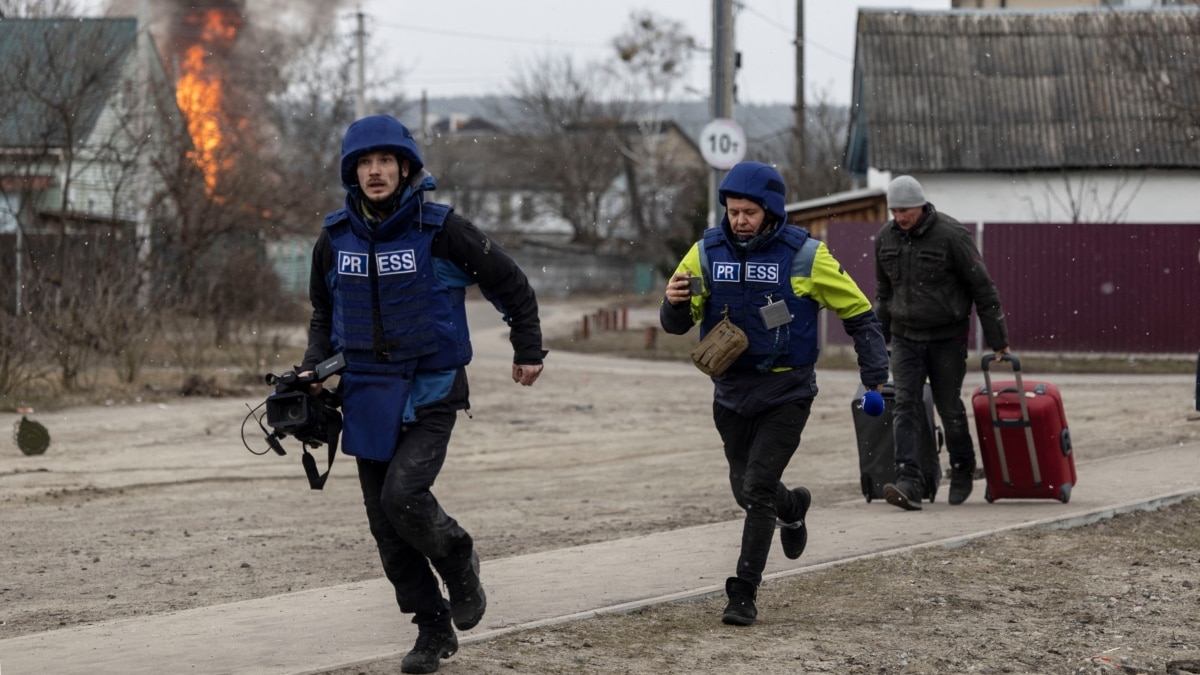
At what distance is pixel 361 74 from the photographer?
4750 cm

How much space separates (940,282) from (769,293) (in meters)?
3.20

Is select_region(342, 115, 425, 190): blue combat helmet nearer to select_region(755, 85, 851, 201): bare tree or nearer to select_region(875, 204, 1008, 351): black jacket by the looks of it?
select_region(875, 204, 1008, 351): black jacket

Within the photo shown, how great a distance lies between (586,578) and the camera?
7.41 metres

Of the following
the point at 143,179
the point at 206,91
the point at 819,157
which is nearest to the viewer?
the point at 143,179

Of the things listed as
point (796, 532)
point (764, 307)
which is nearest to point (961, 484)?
point (796, 532)

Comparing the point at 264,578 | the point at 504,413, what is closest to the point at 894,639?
the point at 264,578

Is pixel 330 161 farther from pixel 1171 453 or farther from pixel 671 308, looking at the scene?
pixel 671 308

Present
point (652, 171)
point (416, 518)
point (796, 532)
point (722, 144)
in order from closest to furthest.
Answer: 1. point (416, 518)
2. point (796, 532)
3. point (722, 144)
4. point (652, 171)

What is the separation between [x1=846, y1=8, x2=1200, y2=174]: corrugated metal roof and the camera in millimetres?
31344

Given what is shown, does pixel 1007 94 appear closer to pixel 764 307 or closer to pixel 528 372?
pixel 764 307

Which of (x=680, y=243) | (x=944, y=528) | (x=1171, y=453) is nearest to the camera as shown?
(x=944, y=528)

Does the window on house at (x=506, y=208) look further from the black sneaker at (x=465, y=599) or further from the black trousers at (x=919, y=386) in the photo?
the black sneaker at (x=465, y=599)

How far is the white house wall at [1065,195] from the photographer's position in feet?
102

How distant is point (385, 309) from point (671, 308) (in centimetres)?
154
